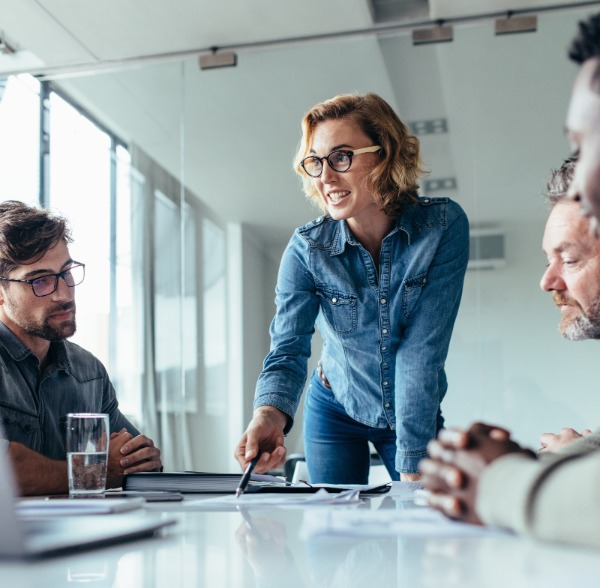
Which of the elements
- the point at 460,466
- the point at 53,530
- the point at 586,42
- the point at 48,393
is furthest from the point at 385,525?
the point at 48,393

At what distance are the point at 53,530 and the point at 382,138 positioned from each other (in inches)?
63.4

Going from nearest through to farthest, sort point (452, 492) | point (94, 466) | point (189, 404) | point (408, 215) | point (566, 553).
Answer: point (566, 553), point (452, 492), point (94, 466), point (408, 215), point (189, 404)

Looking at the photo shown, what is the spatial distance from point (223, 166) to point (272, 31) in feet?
2.48

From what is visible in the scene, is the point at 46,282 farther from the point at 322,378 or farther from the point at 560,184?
the point at 560,184

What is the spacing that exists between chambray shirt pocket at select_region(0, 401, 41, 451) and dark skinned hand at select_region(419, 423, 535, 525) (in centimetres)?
124

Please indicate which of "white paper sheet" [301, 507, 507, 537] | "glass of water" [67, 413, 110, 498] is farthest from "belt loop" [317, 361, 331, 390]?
"white paper sheet" [301, 507, 507, 537]

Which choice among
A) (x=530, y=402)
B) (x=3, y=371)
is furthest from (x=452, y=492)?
(x=530, y=402)

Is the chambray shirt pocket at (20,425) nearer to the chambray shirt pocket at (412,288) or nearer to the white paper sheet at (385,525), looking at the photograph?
the chambray shirt pocket at (412,288)

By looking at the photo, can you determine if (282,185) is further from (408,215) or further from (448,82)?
(408,215)

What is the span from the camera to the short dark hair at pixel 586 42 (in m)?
0.78

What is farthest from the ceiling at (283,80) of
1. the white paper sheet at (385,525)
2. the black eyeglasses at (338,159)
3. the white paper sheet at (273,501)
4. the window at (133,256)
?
the white paper sheet at (385,525)

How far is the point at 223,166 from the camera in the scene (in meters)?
4.23

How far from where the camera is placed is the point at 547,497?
0.57 m

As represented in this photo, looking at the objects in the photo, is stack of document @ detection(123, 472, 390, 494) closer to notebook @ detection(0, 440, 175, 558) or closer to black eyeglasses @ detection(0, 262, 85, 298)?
notebook @ detection(0, 440, 175, 558)
